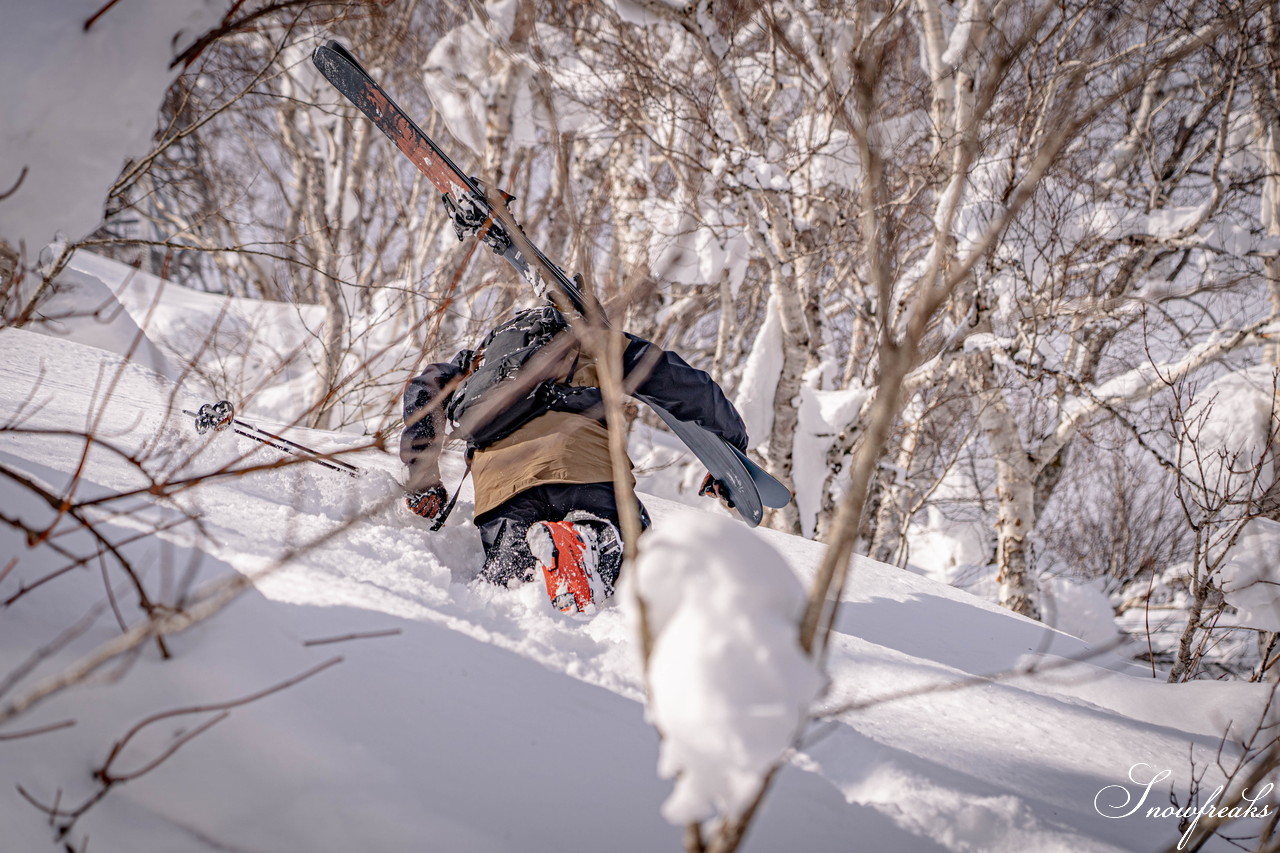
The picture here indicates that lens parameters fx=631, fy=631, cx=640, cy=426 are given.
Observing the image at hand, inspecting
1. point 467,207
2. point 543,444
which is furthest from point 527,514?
point 467,207

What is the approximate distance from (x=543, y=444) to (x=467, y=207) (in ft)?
4.27

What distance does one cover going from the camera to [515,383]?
7.46 ft

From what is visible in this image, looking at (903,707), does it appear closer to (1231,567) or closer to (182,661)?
(182,661)

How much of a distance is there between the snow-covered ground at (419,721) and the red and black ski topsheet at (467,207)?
104cm

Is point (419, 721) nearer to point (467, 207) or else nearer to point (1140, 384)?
point (467, 207)

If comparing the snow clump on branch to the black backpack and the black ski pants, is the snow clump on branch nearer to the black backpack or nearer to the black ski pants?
the black ski pants

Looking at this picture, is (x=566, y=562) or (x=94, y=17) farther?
(x=566, y=562)

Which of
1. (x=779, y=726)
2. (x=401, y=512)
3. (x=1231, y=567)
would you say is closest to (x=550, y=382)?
(x=401, y=512)

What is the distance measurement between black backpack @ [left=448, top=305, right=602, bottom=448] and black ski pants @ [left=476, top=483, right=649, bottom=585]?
297 mm

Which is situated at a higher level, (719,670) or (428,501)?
(719,670)

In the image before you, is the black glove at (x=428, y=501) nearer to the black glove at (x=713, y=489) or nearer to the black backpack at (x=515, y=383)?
the black backpack at (x=515, y=383)

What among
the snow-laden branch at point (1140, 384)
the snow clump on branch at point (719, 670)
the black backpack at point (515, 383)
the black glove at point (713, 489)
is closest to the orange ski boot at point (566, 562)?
the black backpack at point (515, 383)

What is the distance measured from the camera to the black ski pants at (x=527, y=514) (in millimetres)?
2178

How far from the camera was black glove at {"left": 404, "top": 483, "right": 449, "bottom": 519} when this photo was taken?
239 centimetres
